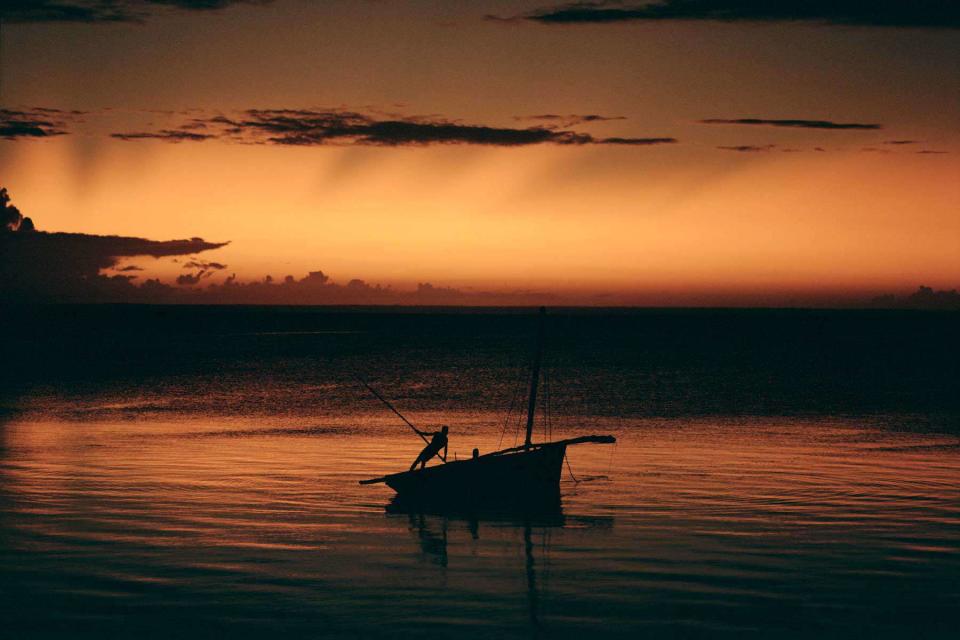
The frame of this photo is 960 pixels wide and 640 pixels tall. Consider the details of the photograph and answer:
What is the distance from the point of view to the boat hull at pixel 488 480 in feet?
88.0

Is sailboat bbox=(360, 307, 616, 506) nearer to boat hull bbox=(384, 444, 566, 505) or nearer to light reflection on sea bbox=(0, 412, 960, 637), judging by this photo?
boat hull bbox=(384, 444, 566, 505)

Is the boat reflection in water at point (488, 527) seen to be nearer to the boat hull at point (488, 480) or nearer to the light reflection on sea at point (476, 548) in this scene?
the light reflection on sea at point (476, 548)

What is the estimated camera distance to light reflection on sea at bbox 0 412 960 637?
16.8 meters

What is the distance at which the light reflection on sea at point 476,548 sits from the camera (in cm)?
1678

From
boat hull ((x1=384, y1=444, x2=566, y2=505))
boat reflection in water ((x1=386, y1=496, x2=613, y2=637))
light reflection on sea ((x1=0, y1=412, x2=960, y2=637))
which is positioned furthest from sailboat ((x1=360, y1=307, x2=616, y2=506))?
light reflection on sea ((x1=0, y1=412, x2=960, y2=637))

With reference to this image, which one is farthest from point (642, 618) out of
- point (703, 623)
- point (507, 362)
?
point (507, 362)

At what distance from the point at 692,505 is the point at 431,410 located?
97.8 feet

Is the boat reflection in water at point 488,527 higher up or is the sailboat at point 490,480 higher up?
the sailboat at point 490,480

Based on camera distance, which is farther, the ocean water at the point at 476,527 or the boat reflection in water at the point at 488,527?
the boat reflection in water at the point at 488,527

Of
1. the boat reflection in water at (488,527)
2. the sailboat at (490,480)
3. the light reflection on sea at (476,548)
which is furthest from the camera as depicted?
the sailboat at (490,480)

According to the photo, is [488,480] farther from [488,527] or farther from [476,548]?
[476,548]

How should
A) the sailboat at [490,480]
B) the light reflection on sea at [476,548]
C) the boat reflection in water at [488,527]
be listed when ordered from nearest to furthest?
1. the light reflection on sea at [476,548]
2. the boat reflection in water at [488,527]
3. the sailboat at [490,480]

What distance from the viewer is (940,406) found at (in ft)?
181

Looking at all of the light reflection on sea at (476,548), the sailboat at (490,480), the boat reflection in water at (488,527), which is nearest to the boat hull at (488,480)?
the sailboat at (490,480)
